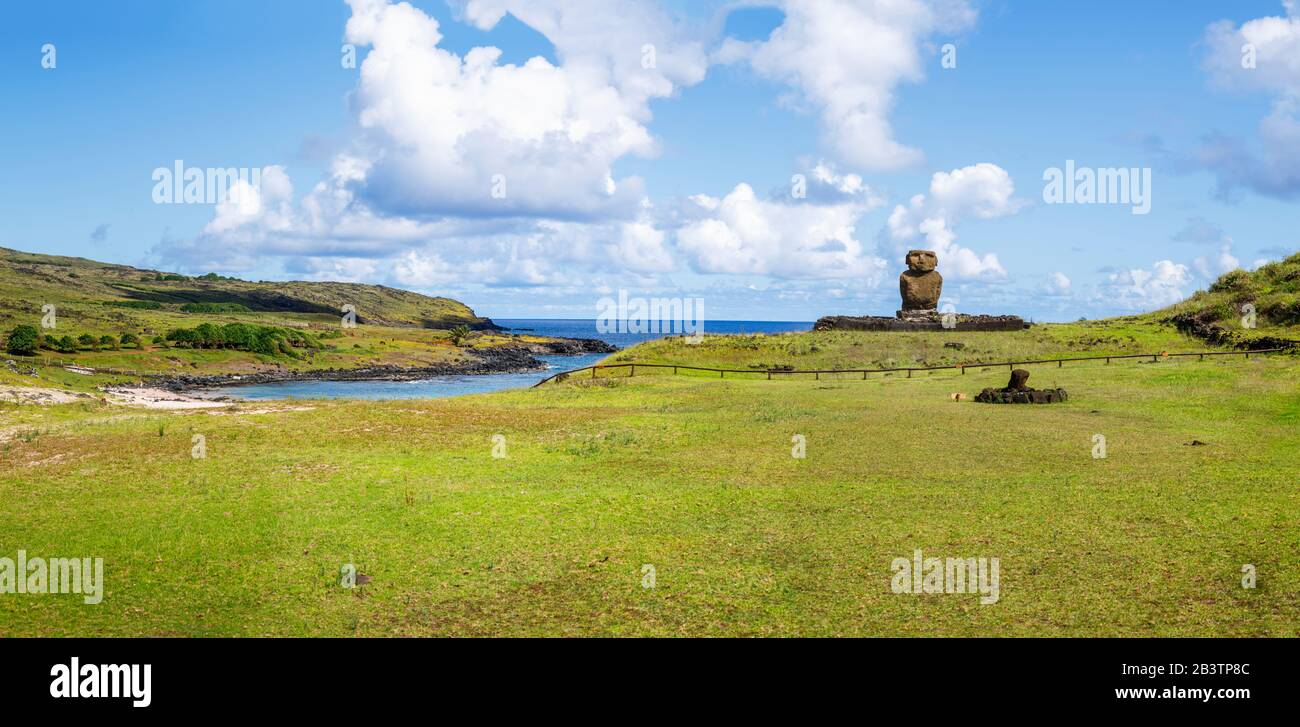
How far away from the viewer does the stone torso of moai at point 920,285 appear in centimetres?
6738

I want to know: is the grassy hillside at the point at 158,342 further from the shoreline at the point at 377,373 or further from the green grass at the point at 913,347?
the green grass at the point at 913,347

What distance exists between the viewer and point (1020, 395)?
109ft

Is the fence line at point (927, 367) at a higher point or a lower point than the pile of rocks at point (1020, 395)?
higher

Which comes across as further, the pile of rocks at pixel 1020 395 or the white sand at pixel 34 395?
the white sand at pixel 34 395

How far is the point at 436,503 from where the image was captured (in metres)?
16.9

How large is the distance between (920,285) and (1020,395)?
36.0 m

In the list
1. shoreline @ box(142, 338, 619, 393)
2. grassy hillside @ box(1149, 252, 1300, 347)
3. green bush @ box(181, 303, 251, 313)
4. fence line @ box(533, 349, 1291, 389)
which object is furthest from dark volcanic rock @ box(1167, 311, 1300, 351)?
green bush @ box(181, 303, 251, 313)

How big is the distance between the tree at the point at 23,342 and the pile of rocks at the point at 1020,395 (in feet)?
259

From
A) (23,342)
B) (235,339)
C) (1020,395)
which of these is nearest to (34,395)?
(1020,395)

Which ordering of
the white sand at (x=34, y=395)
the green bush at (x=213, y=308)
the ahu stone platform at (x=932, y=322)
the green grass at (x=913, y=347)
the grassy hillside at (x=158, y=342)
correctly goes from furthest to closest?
the green bush at (x=213, y=308) < the grassy hillside at (x=158, y=342) < the ahu stone platform at (x=932, y=322) < the green grass at (x=913, y=347) < the white sand at (x=34, y=395)

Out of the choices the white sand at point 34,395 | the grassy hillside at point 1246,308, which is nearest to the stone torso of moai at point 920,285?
the grassy hillside at point 1246,308
